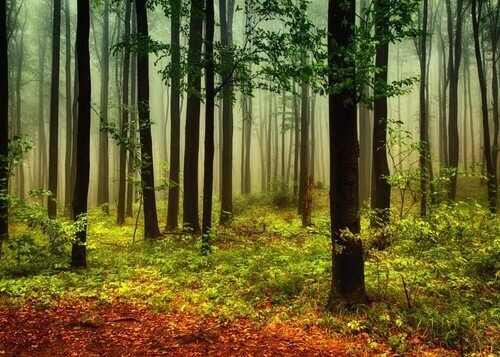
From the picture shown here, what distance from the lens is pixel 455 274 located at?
7625 mm

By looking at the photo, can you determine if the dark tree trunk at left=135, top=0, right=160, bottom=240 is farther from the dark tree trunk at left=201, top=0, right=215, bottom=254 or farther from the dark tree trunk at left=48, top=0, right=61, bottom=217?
the dark tree trunk at left=48, top=0, right=61, bottom=217

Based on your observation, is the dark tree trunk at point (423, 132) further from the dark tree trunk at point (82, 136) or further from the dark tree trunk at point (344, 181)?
the dark tree trunk at point (82, 136)

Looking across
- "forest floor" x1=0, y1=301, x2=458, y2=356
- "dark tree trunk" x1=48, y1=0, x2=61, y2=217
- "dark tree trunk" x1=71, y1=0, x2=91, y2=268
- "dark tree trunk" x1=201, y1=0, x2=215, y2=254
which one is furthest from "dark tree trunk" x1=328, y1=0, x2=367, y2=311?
"dark tree trunk" x1=48, y1=0, x2=61, y2=217

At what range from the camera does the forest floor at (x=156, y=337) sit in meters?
5.44

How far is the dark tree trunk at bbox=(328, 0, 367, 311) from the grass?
1.05 feet

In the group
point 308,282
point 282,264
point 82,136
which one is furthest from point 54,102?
Answer: point 308,282

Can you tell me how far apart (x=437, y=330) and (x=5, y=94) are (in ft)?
42.1

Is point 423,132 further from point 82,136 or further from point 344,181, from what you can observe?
point 82,136

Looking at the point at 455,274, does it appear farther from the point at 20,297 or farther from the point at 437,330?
the point at 20,297

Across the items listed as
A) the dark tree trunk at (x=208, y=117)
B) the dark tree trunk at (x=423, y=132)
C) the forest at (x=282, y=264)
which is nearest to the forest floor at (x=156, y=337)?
the forest at (x=282, y=264)

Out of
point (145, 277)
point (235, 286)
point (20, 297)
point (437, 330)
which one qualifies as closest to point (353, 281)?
point (437, 330)

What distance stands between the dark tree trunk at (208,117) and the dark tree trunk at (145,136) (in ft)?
8.98

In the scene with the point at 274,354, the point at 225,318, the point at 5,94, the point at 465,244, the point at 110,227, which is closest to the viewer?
the point at 274,354

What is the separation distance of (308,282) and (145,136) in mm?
7390
